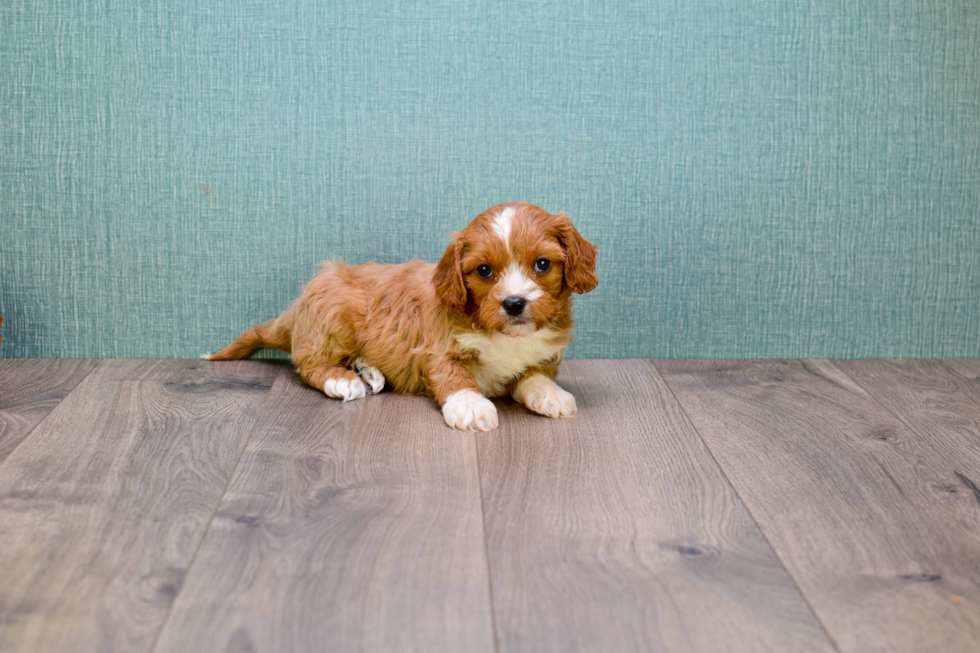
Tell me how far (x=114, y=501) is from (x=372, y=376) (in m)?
0.89

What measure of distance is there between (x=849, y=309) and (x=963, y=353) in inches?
17.4

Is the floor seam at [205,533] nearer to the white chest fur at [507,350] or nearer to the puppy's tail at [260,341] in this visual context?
the puppy's tail at [260,341]

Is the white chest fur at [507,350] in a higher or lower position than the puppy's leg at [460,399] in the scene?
higher

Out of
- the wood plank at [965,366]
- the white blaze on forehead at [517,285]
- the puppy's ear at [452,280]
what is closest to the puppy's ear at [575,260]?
the white blaze on forehead at [517,285]

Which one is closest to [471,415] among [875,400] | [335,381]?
[335,381]

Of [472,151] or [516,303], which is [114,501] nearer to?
[516,303]

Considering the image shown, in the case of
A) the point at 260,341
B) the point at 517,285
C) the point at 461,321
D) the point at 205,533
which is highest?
the point at 517,285

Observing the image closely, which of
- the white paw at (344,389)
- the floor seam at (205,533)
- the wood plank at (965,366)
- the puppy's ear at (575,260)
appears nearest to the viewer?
the floor seam at (205,533)

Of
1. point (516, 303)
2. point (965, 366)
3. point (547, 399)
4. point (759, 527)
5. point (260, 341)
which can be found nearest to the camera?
point (759, 527)

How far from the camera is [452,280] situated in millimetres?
2264

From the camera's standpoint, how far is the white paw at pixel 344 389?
7.96 ft

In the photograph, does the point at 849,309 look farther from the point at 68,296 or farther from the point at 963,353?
the point at 68,296

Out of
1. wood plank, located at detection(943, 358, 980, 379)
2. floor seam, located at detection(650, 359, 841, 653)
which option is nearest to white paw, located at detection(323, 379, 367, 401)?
floor seam, located at detection(650, 359, 841, 653)

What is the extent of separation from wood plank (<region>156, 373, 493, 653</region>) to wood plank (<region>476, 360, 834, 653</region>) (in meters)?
0.07
